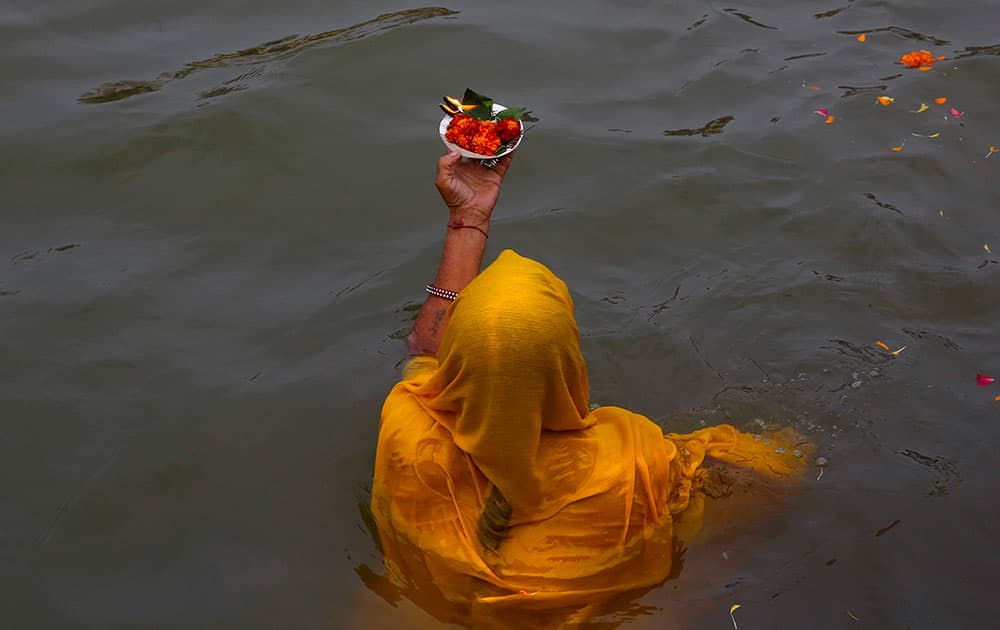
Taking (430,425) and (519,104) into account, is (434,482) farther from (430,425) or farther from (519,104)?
(519,104)

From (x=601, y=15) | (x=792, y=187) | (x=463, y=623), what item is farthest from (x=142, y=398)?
(x=601, y=15)

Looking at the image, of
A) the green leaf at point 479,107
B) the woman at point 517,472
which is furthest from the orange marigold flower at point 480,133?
the woman at point 517,472

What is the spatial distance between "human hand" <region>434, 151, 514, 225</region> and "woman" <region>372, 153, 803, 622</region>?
751 mm

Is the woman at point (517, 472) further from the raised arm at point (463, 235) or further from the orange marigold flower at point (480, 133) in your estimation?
the orange marigold flower at point (480, 133)

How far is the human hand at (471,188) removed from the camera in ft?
13.1

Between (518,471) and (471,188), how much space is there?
1.35 m

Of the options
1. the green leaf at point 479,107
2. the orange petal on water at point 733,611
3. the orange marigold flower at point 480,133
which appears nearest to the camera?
the orange petal on water at point 733,611

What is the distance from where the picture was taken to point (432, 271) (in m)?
5.60

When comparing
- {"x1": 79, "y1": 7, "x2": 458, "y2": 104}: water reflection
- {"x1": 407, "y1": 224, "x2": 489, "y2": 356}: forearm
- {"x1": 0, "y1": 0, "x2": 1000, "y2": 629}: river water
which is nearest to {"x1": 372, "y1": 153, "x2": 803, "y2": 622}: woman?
{"x1": 0, "y1": 0, "x2": 1000, "y2": 629}: river water

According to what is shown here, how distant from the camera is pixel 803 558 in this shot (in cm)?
402

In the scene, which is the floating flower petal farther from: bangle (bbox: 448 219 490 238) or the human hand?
bangle (bbox: 448 219 490 238)

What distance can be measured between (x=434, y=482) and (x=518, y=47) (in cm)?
485

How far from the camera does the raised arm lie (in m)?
4.04

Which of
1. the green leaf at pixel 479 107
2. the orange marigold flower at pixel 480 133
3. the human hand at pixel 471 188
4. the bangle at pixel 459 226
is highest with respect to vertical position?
the green leaf at pixel 479 107
